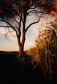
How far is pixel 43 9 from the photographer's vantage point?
15742 millimetres

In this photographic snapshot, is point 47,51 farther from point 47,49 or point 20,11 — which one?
point 20,11

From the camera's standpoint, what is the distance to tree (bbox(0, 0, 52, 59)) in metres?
14.7

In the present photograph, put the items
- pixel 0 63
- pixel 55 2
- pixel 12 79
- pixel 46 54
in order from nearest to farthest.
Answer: pixel 12 79, pixel 46 54, pixel 0 63, pixel 55 2

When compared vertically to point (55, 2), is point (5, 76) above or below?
below

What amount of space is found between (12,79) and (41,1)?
817 cm

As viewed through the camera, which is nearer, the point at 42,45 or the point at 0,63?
the point at 42,45

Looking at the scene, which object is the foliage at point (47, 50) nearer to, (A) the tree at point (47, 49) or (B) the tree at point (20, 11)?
(A) the tree at point (47, 49)

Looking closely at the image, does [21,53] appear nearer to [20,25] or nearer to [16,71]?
[20,25]

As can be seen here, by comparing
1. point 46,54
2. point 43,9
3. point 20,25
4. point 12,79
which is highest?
point 43,9

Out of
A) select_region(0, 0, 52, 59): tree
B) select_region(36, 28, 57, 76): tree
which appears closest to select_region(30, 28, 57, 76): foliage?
select_region(36, 28, 57, 76): tree

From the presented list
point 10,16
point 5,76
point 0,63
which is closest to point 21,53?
point 10,16

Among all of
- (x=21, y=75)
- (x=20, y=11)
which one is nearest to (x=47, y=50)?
(x=21, y=75)

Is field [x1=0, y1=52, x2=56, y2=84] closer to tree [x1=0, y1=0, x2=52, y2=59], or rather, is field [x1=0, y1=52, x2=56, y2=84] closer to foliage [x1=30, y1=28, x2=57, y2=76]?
foliage [x1=30, y1=28, x2=57, y2=76]

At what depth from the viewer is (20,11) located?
1534 cm
